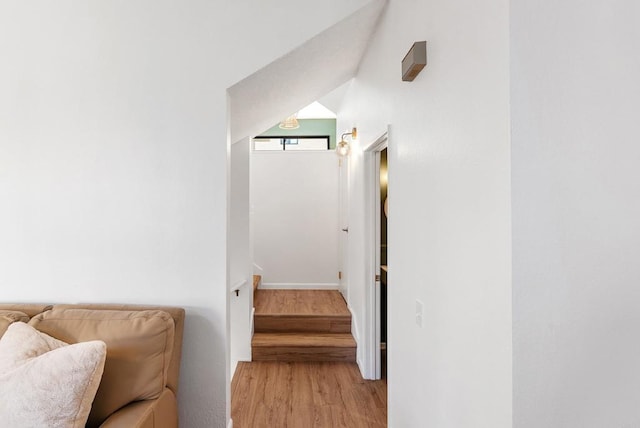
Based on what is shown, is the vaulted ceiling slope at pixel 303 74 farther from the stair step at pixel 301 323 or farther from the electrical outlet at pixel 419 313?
A: the stair step at pixel 301 323

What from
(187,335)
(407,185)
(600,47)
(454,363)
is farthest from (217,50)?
(454,363)

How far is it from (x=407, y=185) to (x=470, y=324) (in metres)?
0.79

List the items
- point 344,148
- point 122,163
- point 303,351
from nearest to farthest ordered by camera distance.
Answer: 1. point 122,163
2. point 303,351
3. point 344,148

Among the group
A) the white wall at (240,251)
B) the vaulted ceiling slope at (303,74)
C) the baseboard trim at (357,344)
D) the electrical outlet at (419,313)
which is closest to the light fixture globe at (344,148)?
the vaulted ceiling slope at (303,74)

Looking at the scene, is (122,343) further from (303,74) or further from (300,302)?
(300,302)

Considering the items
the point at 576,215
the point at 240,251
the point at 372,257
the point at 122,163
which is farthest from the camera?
the point at 240,251

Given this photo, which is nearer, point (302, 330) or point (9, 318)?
point (9, 318)

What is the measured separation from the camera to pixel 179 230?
6.13 feet

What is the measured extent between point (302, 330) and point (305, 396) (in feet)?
3.04

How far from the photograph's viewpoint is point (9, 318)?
161 cm

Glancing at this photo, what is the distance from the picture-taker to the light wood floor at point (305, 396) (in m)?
2.44

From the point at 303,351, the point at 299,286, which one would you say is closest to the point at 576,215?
the point at 303,351

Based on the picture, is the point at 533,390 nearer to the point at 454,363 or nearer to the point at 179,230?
the point at 454,363

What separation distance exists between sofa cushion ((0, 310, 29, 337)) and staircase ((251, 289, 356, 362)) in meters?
2.02
